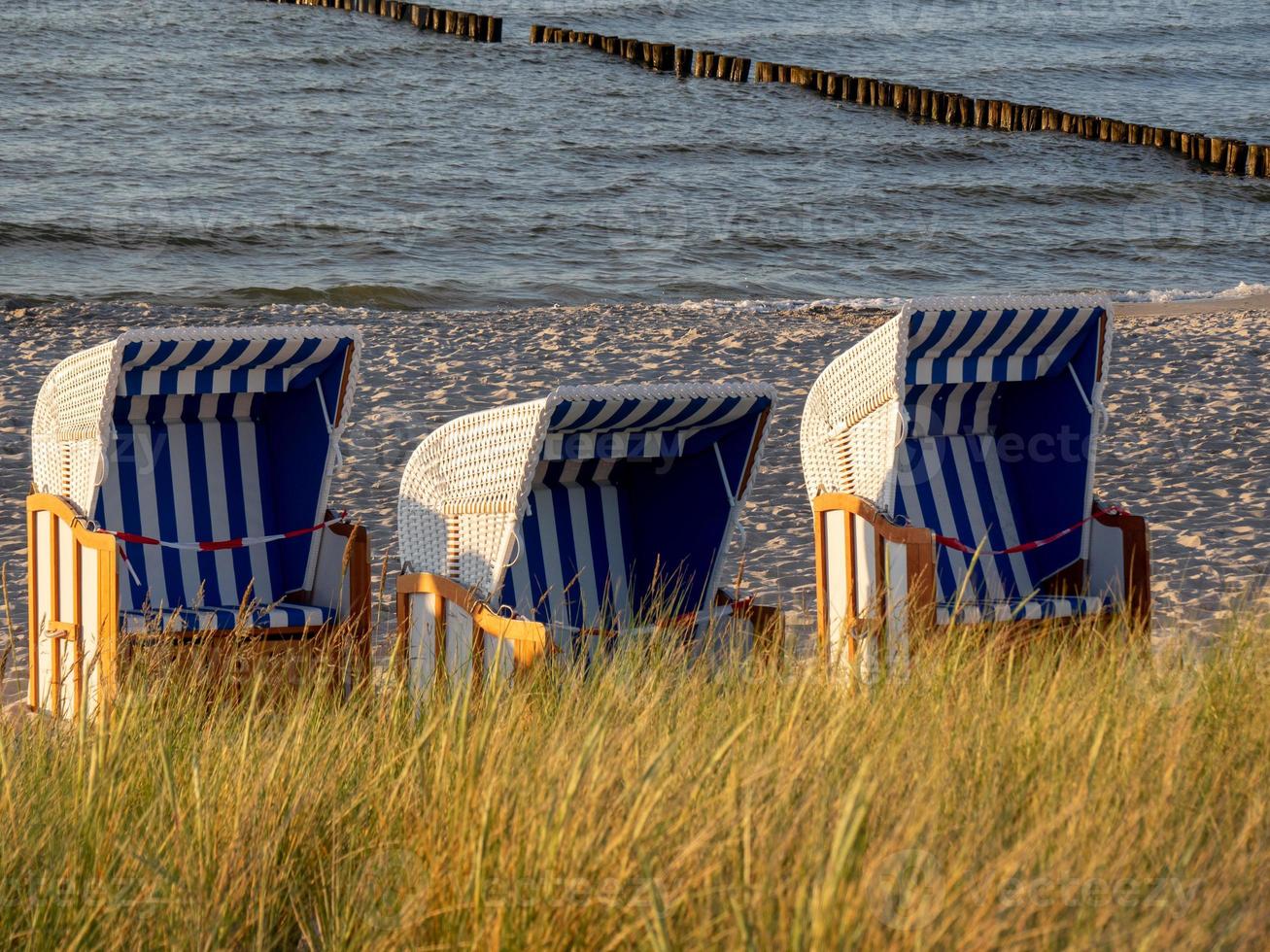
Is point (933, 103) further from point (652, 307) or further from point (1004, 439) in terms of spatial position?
point (1004, 439)

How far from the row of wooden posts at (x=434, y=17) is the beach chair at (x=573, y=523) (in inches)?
1108

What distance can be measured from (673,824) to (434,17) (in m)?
31.9

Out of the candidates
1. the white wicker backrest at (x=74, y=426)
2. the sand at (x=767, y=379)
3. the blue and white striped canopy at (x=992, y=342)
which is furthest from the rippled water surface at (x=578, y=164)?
the blue and white striped canopy at (x=992, y=342)

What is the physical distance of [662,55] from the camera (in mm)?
30344

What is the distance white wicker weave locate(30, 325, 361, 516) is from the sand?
848 millimetres

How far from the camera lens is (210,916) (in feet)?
8.13

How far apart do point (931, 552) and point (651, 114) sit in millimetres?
22754

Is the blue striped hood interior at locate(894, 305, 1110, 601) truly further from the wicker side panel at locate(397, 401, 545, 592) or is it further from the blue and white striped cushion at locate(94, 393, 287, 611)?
the blue and white striped cushion at locate(94, 393, 287, 611)

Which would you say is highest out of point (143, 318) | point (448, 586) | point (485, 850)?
Result: point (485, 850)

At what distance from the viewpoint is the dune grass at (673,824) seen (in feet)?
7.15

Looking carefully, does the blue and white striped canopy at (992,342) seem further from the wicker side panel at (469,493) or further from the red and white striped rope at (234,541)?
the red and white striped rope at (234,541)

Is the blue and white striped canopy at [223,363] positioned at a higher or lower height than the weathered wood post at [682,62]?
lower

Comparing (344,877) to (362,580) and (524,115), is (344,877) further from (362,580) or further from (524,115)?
(524,115)

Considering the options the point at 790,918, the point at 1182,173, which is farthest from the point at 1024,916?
the point at 1182,173
